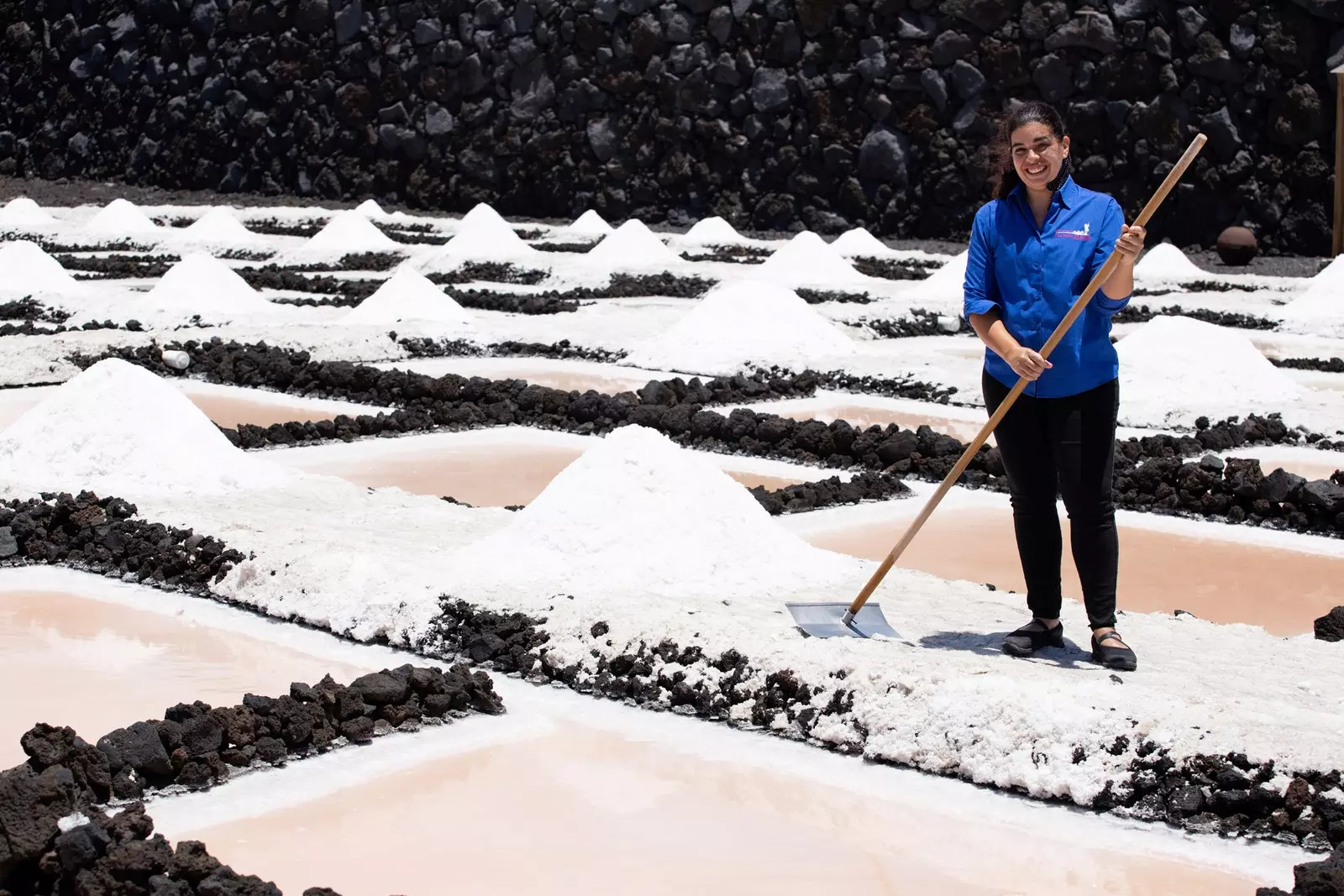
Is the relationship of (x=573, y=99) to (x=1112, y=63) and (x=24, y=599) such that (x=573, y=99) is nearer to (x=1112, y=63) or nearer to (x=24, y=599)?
(x=1112, y=63)

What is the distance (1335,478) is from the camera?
7797mm

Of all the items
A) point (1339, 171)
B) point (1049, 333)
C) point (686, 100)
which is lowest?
point (1049, 333)

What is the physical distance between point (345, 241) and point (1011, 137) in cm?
1681

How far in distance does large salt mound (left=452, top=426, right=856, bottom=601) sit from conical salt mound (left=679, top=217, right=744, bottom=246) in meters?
16.2

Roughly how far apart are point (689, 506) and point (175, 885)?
278 cm

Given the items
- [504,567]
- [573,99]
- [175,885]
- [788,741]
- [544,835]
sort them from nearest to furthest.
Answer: [175,885] → [544,835] → [788,741] → [504,567] → [573,99]

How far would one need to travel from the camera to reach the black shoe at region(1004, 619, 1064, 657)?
4914 mm

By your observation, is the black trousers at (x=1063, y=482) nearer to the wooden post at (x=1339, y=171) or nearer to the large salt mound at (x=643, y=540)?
the large salt mound at (x=643, y=540)

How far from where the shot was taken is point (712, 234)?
74.0 feet

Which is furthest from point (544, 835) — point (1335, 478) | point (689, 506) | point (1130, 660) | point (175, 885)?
point (1335, 478)

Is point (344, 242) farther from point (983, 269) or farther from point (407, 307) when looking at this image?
→ point (983, 269)

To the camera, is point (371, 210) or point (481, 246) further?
point (371, 210)

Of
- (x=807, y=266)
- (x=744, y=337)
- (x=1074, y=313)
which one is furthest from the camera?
(x=807, y=266)

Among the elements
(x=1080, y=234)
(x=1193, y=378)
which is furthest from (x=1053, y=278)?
(x=1193, y=378)
